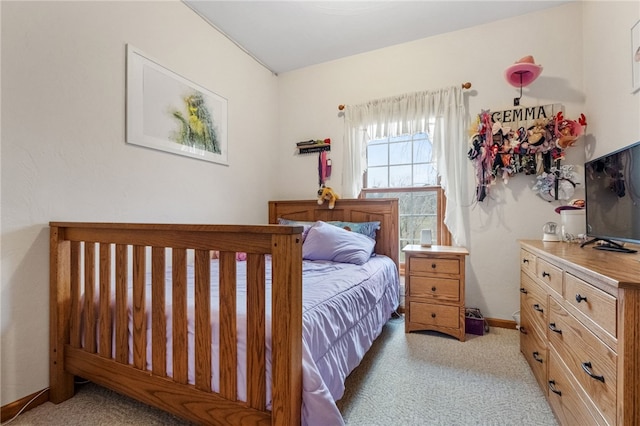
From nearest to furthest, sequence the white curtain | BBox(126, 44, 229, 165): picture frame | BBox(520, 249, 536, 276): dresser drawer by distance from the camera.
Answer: BBox(520, 249, 536, 276): dresser drawer
BBox(126, 44, 229, 165): picture frame
the white curtain

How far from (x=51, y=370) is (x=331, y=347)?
4.86 feet

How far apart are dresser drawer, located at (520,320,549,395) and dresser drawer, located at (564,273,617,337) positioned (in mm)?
472

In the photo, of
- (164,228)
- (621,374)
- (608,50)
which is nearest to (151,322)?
(164,228)

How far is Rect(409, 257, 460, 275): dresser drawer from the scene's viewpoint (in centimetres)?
219

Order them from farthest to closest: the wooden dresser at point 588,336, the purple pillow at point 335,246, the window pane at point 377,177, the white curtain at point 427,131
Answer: the window pane at point 377,177
the white curtain at point 427,131
the purple pillow at point 335,246
the wooden dresser at point 588,336

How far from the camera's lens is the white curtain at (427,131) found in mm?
2543

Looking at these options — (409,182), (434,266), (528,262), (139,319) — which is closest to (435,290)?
(434,266)

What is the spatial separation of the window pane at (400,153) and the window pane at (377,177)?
13 cm

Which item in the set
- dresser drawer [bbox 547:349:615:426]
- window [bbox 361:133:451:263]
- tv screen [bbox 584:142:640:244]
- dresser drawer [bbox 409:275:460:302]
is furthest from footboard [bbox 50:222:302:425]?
window [bbox 361:133:451:263]

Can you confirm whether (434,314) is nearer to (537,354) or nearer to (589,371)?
(537,354)

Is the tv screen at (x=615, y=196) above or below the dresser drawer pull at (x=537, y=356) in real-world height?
above

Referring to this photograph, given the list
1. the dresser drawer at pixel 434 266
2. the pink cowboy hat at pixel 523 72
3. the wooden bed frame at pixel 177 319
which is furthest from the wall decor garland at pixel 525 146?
the wooden bed frame at pixel 177 319

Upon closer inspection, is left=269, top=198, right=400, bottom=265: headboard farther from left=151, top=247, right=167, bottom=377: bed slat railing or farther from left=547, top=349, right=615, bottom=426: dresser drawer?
left=151, top=247, right=167, bottom=377: bed slat railing

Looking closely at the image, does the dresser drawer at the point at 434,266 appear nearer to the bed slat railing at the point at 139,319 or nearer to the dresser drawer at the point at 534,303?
the dresser drawer at the point at 534,303
